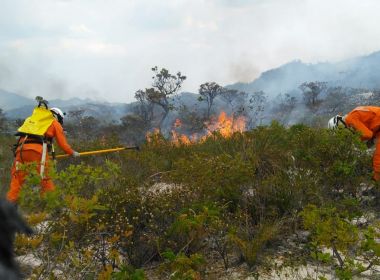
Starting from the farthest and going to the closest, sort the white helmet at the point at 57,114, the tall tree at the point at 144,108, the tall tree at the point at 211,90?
the tall tree at the point at 211,90 < the tall tree at the point at 144,108 < the white helmet at the point at 57,114

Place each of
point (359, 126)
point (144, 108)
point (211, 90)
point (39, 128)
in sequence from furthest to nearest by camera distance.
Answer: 1. point (211, 90)
2. point (144, 108)
3. point (39, 128)
4. point (359, 126)

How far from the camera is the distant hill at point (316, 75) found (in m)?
112

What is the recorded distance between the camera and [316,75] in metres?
132

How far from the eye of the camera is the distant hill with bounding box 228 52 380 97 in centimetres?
11156

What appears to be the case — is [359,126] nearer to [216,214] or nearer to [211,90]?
[216,214]

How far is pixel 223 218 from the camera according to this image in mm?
3986

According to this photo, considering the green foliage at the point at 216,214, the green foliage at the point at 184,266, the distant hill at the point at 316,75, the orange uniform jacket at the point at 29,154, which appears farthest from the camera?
the distant hill at the point at 316,75

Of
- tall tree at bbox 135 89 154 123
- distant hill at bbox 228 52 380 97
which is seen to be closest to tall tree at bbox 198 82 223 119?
tall tree at bbox 135 89 154 123

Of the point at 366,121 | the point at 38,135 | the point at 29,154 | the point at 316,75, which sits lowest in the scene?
the point at 29,154

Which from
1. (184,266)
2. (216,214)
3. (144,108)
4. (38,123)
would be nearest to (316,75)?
(144,108)

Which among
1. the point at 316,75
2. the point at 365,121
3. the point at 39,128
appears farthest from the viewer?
the point at 316,75

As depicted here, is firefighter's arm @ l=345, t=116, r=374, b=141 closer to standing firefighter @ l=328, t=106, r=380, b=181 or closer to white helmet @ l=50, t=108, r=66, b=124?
standing firefighter @ l=328, t=106, r=380, b=181

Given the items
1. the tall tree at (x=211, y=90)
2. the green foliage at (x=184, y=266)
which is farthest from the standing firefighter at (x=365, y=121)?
the tall tree at (x=211, y=90)

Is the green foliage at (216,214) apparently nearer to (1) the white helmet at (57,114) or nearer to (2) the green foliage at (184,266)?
(2) the green foliage at (184,266)
